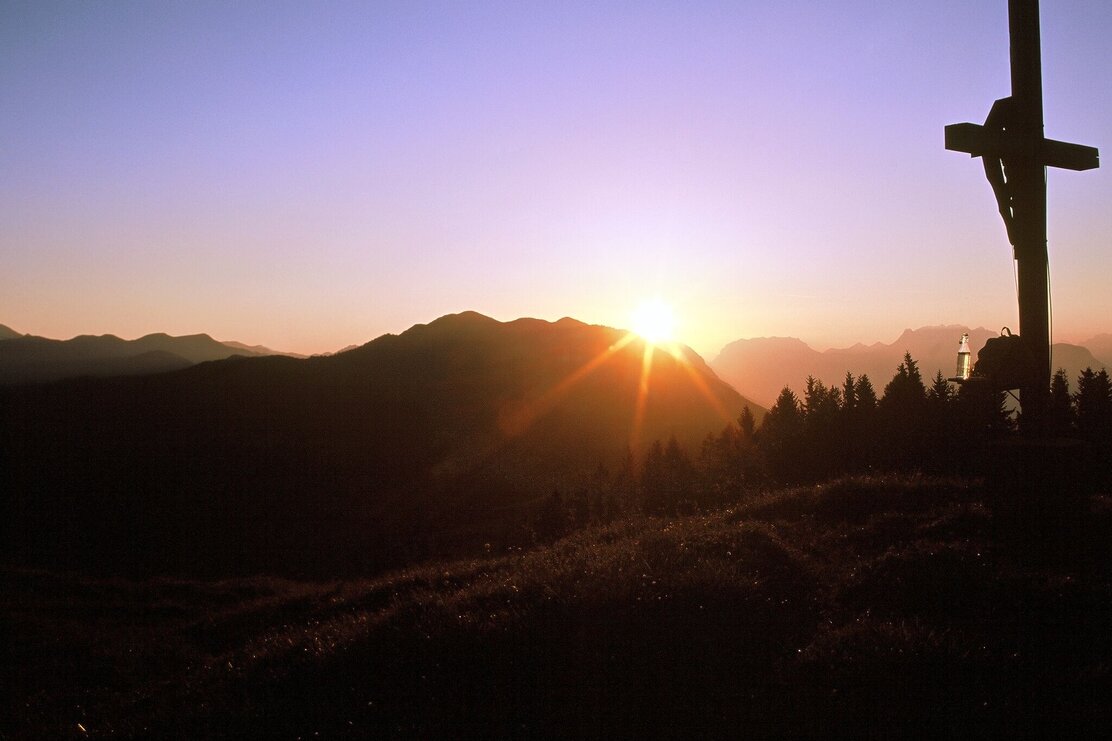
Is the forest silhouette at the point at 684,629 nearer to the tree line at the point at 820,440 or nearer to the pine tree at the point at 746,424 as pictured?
the tree line at the point at 820,440

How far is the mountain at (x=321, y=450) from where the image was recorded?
6956 centimetres

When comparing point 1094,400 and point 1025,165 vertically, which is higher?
point 1025,165

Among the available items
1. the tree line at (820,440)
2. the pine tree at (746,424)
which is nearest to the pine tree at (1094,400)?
the tree line at (820,440)

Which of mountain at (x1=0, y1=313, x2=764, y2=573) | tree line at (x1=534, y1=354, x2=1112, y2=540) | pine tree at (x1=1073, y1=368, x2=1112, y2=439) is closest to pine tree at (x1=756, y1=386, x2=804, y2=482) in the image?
tree line at (x1=534, y1=354, x2=1112, y2=540)

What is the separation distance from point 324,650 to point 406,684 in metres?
1.43

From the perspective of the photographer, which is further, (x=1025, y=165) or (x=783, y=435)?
(x=783, y=435)

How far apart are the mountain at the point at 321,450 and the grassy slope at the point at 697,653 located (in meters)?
49.4

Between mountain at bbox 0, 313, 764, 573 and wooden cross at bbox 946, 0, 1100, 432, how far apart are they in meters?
51.3

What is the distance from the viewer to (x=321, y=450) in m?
110

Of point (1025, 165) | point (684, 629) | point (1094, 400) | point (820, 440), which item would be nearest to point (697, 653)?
point (684, 629)

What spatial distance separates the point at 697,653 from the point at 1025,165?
23.8 feet

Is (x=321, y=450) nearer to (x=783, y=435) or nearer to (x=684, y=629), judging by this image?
(x=783, y=435)

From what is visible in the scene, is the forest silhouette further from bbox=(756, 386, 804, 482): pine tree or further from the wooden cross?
bbox=(756, 386, 804, 482): pine tree

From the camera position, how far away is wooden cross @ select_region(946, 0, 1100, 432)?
854 centimetres
